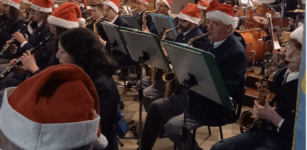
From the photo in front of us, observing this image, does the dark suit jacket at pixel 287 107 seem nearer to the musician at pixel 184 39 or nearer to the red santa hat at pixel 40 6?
the musician at pixel 184 39

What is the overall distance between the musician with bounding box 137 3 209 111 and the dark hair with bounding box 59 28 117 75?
1240 mm

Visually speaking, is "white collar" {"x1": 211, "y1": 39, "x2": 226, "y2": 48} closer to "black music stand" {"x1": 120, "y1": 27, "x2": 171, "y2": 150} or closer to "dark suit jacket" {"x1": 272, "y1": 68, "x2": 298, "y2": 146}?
"black music stand" {"x1": 120, "y1": 27, "x2": 171, "y2": 150}

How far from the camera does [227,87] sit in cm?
216

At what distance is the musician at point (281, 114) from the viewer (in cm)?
170

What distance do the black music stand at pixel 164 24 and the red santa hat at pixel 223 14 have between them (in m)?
Answer: 1.35

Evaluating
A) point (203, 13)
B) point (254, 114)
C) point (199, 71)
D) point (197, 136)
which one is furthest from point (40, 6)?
point (254, 114)

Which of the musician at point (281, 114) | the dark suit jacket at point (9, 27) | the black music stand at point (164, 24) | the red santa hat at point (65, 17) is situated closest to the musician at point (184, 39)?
the black music stand at point (164, 24)

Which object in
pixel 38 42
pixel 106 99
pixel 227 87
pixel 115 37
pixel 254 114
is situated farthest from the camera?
pixel 38 42

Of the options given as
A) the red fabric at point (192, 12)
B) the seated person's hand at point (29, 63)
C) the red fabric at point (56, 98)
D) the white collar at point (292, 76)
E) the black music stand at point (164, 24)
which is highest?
the red fabric at point (56, 98)

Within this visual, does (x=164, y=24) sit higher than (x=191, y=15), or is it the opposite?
(x=191, y=15)

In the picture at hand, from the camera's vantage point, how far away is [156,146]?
292cm

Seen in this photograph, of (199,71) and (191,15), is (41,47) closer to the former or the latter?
(191,15)

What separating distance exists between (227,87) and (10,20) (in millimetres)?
3430

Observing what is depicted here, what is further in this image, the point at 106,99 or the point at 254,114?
the point at 254,114
